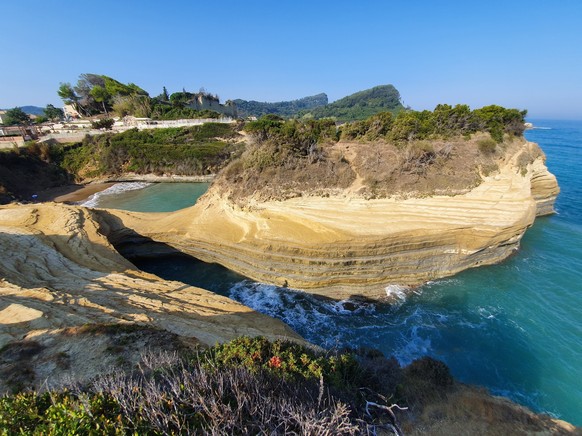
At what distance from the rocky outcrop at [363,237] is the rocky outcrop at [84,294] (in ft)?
13.4

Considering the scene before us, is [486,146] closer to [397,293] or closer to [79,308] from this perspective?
[397,293]

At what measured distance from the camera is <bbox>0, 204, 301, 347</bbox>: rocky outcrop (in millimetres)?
8648

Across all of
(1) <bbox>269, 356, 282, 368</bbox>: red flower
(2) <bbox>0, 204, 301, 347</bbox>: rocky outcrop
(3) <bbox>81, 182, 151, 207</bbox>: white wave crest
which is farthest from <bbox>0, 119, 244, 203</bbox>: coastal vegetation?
(1) <bbox>269, 356, 282, 368</bbox>: red flower

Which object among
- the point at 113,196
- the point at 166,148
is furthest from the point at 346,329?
the point at 166,148

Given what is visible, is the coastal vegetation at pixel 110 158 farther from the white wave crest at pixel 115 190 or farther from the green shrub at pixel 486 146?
the green shrub at pixel 486 146

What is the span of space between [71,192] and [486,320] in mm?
45278

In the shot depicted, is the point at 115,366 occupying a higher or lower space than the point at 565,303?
higher

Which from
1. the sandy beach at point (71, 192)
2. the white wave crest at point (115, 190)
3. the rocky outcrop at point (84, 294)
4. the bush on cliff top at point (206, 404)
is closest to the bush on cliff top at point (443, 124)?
the rocky outcrop at point (84, 294)

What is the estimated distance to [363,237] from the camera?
14055 mm

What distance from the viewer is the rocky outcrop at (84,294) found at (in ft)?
28.4

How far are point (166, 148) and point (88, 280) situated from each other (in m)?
34.2

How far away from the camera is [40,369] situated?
6.50m

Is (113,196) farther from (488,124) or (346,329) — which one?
(488,124)

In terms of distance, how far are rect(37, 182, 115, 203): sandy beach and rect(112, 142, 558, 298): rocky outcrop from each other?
25.5m
